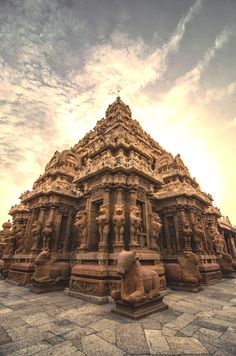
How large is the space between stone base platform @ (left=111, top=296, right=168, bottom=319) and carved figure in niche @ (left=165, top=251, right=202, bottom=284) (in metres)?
4.50

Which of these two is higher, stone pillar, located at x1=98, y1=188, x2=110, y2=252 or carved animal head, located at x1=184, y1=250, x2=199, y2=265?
stone pillar, located at x1=98, y1=188, x2=110, y2=252

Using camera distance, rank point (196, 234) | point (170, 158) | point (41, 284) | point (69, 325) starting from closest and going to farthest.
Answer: point (69, 325) → point (41, 284) → point (196, 234) → point (170, 158)

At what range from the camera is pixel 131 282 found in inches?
216

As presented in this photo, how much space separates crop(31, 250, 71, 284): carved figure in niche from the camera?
31.1 ft

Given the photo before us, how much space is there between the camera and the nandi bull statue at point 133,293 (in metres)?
5.07

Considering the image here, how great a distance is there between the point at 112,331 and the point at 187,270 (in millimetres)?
6948

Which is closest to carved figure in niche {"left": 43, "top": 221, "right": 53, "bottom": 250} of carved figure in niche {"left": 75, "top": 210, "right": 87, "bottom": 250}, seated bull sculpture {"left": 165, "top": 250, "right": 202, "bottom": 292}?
carved figure in niche {"left": 75, "top": 210, "right": 87, "bottom": 250}

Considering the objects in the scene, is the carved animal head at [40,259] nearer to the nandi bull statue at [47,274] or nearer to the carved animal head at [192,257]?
the nandi bull statue at [47,274]

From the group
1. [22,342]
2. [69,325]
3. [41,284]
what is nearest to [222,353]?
[69,325]

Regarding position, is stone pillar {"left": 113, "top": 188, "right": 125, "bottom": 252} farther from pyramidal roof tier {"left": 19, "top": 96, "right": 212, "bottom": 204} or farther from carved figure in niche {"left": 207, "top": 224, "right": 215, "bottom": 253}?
carved figure in niche {"left": 207, "top": 224, "right": 215, "bottom": 253}

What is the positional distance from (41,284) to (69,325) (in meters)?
5.53

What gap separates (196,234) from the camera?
12758 mm

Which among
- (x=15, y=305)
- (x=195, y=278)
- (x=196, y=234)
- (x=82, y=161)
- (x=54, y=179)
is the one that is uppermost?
(x=82, y=161)

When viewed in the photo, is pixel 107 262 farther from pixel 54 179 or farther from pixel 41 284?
pixel 54 179
